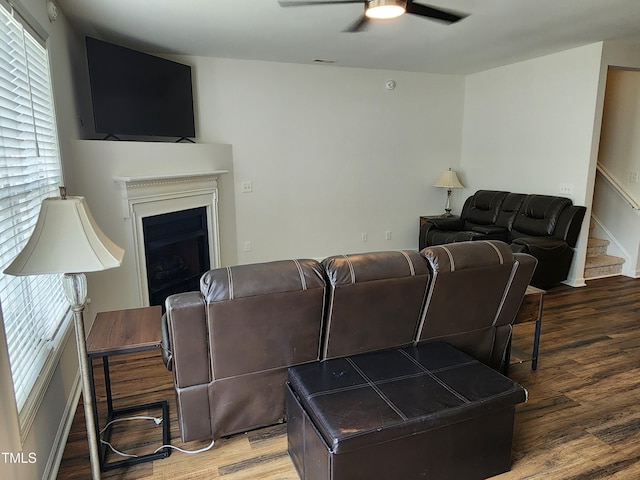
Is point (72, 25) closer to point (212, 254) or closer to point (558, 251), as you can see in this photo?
point (212, 254)

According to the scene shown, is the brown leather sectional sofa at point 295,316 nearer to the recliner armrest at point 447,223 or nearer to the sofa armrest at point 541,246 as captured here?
the sofa armrest at point 541,246

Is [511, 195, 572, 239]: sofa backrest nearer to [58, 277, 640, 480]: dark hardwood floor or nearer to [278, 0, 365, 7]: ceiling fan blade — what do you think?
[58, 277, 640, 480]: dark hardwood floor

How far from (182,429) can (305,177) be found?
3.72 metres

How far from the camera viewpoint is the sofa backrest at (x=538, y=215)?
4.39 m

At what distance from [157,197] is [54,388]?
6.14ft

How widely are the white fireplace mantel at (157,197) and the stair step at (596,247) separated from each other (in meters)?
4.49

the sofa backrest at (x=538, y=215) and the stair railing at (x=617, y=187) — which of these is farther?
the stair railing at (x=617, y=187)

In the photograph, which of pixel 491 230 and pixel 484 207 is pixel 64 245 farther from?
pixel 484 207

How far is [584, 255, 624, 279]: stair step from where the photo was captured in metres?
4.71

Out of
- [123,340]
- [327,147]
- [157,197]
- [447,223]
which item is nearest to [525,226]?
[447,223]

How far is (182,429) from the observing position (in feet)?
6.05

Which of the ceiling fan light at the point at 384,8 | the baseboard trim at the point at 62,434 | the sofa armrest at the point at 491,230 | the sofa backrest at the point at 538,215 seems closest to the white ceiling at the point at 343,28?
the ceiling fan light at the point at 384,8

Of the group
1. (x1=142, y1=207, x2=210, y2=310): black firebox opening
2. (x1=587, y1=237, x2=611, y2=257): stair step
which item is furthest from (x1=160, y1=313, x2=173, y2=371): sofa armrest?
(x1=587, y1=237, x2=611, y2=257): stair step

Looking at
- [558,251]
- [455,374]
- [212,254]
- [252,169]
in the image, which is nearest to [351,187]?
[252,169]
